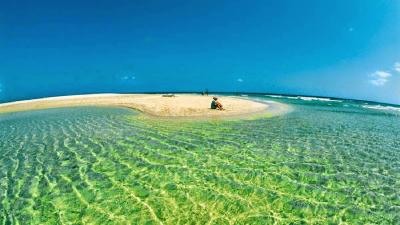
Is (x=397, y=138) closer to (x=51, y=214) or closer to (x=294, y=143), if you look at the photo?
(x=294, y=143)

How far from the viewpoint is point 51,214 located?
7.27 metres

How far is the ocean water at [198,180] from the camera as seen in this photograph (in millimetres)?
7238

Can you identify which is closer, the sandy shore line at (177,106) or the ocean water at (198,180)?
the ocean water at (198,180)

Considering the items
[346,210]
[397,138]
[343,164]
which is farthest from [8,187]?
[397,138]

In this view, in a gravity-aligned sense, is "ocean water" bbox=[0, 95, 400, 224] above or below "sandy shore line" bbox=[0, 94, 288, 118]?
below

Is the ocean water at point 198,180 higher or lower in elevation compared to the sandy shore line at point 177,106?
lower

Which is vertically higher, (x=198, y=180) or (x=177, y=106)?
(x=177, y=106)

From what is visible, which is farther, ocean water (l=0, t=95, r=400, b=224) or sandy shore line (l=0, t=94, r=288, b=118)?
sandy shore line (l=0, t=94, r=288, b=118)

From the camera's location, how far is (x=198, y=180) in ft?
30.8

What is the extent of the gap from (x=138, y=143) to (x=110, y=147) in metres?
1.43

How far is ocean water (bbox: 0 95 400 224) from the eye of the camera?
724cm

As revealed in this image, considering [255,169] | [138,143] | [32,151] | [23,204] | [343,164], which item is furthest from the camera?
[138,143]

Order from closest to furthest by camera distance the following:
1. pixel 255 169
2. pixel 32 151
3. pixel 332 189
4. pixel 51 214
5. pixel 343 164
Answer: pixel 51 214 → pixel 332 189 → pixel 255 169 → pixel 343 164 → pixel 32 151

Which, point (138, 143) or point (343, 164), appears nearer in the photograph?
point (343, 164)
